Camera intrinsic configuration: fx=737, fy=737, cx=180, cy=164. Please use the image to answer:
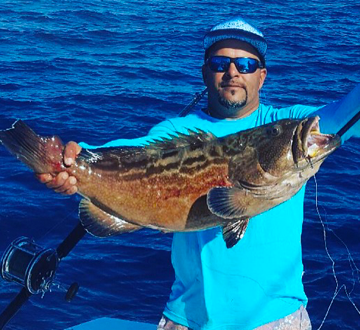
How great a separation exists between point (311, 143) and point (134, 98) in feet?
42.4

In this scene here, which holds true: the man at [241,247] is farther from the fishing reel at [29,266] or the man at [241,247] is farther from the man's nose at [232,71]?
the fishing reel at [29,266]

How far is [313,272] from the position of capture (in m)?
9.90

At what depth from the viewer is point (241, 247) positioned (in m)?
4.67

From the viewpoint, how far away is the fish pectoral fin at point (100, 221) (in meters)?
4.27

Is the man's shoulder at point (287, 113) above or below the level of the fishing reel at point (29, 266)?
above

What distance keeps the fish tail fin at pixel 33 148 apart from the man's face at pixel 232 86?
1.22 meters

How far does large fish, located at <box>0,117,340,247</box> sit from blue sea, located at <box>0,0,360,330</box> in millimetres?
4642

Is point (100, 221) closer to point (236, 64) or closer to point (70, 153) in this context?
point (70, 153)

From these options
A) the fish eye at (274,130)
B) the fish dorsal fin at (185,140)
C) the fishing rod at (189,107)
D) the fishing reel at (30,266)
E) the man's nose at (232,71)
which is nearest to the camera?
the fish eye at (274,130)

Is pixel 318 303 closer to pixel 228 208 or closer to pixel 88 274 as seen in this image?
pixel 88 274

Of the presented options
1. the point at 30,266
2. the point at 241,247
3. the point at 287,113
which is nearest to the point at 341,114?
the point at 287,113

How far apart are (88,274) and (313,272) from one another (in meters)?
3.00

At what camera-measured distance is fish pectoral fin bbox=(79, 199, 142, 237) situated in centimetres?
427

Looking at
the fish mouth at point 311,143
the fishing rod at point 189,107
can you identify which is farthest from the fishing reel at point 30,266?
the fish mouth at point 311,143
